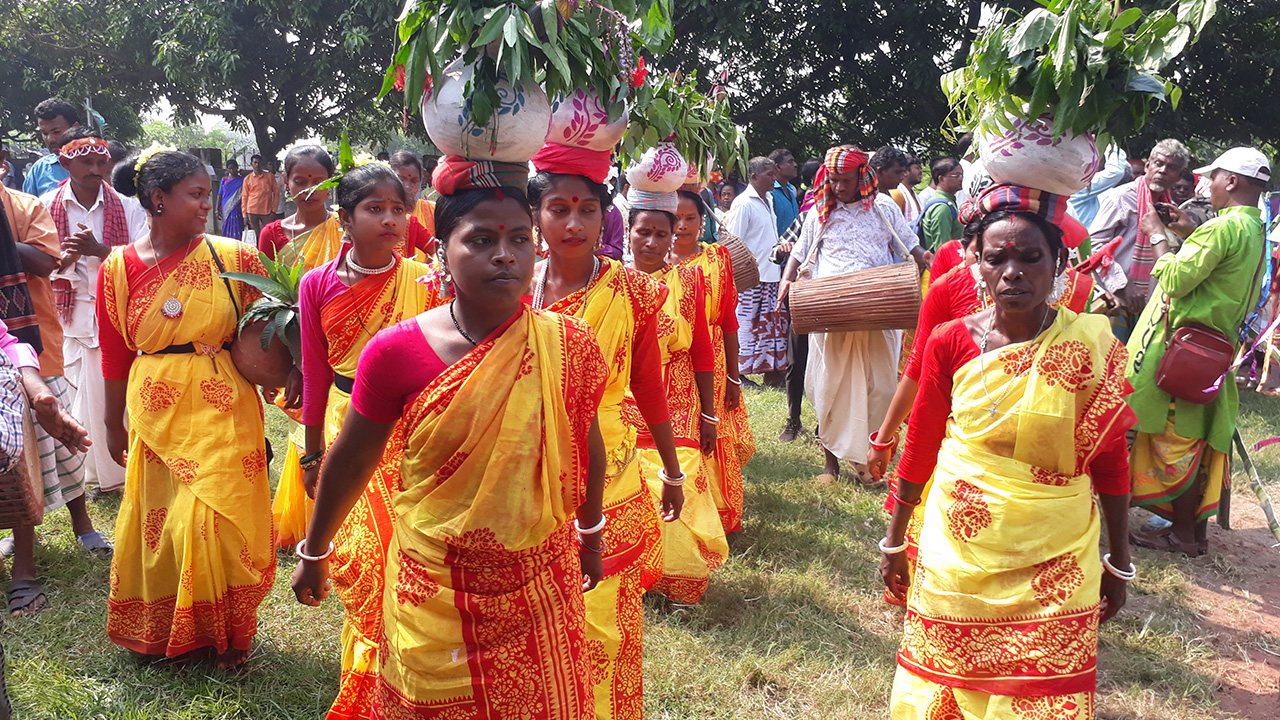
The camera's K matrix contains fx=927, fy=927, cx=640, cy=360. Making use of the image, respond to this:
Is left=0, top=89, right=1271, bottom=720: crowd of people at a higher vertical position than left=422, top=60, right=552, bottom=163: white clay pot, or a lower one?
lower

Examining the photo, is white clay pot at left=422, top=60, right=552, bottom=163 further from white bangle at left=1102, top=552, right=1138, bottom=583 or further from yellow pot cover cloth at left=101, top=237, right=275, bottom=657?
white bangle at left=1102, top=552, right=1138, bottom=583

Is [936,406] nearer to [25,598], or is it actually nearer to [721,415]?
[721,415]

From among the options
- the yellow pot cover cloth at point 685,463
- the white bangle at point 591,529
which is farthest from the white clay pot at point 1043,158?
the yellow pot cover cloth at point 685,463

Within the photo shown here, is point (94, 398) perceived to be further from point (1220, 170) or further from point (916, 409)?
point (1220, 170)

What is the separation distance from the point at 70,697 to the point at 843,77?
18270 millimetres

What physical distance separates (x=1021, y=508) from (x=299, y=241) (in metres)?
4.00

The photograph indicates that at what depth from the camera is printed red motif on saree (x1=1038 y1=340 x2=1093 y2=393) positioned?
2.78m

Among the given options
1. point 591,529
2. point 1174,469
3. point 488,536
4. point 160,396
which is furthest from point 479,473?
point 1174,469

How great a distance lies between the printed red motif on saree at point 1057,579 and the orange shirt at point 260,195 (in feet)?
54.1

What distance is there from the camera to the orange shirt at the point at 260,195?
664 inches

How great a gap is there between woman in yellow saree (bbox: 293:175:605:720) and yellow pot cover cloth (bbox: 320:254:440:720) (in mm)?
597

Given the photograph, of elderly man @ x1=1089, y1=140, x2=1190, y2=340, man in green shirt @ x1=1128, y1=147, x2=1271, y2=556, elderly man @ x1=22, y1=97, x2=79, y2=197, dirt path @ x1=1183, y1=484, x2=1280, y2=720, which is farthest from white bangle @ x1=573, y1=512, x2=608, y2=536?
elderly man @ x1=22, y1=97, x2=79, y2=197

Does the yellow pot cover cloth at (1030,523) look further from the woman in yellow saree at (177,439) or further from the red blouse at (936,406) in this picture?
the woman in yellow saree at (177,439)

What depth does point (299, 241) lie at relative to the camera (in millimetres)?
5145
